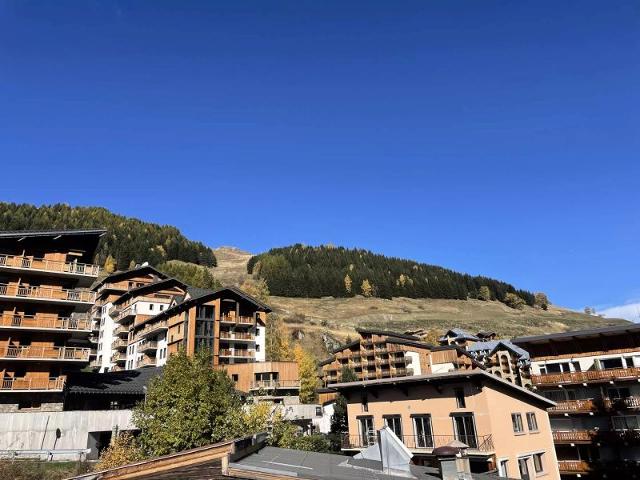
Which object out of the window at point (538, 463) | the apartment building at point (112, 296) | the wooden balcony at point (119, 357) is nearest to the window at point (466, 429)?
the window at point (538, 463)

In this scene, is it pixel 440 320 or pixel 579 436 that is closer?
pixel 579 436

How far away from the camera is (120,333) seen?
88625mm

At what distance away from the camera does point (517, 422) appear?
35.8 metres

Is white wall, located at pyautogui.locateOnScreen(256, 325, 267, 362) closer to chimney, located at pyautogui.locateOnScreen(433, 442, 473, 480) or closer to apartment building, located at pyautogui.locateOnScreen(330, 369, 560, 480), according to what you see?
apartment building, located at pyautogui.locateOnScreen(330, 369, 560, 480)

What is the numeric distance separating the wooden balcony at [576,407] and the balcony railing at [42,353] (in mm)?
46862

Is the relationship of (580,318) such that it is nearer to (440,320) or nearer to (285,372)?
(440,320)

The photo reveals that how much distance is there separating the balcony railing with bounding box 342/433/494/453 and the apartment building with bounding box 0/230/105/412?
89.3 feet

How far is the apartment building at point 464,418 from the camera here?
32.5m

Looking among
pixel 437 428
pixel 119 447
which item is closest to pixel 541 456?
pixel 437 428

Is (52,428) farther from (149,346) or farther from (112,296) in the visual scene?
(112,296)

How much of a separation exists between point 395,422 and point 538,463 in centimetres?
1109

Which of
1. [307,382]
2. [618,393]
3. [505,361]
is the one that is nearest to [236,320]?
[307,382]

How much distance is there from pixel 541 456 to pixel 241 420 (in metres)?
23.6

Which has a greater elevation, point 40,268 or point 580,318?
point 580,318
